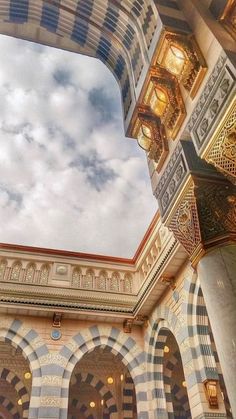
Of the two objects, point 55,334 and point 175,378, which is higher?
point 55,334

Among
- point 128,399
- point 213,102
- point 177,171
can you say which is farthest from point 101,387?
point 213,102

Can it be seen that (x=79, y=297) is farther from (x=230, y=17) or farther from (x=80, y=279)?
(x=230, y=17)

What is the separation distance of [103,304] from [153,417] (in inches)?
120

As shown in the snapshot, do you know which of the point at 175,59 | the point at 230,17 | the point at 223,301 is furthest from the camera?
the point at 175,59

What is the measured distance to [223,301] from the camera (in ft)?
10.2

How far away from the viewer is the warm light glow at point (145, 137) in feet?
15.4

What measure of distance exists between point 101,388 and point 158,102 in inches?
409

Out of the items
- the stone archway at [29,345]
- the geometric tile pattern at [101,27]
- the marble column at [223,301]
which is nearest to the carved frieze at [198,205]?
the marble column at [223,301]

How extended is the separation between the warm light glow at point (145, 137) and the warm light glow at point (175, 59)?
2.77 feet

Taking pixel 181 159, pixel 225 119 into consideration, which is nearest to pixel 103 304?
pixel 181 159

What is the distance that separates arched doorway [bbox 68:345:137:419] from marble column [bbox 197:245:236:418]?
8.49 metres

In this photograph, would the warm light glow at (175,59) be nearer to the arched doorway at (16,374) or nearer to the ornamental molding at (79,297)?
the ornamental molding at (79,297)

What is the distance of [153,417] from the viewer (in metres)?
8.57

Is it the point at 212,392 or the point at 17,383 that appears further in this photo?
the point at 17,383
